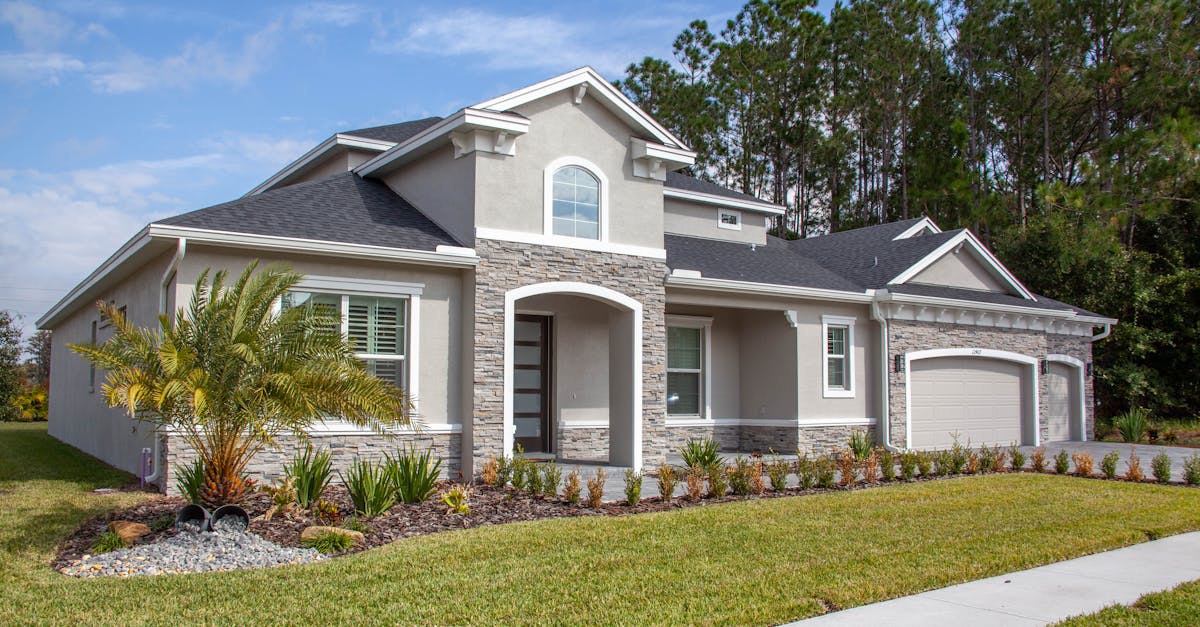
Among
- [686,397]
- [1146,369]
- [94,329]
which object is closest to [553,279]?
[686,397]

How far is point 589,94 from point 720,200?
705 cm

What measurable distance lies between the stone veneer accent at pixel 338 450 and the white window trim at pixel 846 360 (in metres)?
7.94

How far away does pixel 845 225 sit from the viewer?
132 feet

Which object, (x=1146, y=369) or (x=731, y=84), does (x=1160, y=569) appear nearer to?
(x=1146, y=369)

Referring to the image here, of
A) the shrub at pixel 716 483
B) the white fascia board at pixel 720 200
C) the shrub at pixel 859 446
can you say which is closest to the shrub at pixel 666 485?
the shrub at pixel 716 483

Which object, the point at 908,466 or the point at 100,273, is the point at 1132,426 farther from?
the point at 100,273

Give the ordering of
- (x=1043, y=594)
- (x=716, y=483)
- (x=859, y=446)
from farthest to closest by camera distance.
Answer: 1. (x=859, y=446)
2. (x=716, y=483)
3. (x=1043, y=594)

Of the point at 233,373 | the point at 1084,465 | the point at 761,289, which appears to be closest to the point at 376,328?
the point at 233,373

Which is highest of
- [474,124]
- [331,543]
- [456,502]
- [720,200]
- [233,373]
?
[720,200]

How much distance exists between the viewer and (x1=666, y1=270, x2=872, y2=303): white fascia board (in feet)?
50.8

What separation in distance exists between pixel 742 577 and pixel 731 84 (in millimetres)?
31521

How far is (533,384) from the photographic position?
15.6 metres

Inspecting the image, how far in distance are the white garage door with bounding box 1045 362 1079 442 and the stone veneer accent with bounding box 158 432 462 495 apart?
1519cm

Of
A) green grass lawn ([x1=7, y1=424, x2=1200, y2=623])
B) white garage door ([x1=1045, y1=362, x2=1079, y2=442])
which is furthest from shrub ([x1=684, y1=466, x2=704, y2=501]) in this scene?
white garage door ([x1=1045, y1=362, x2=1079, y2=442])
